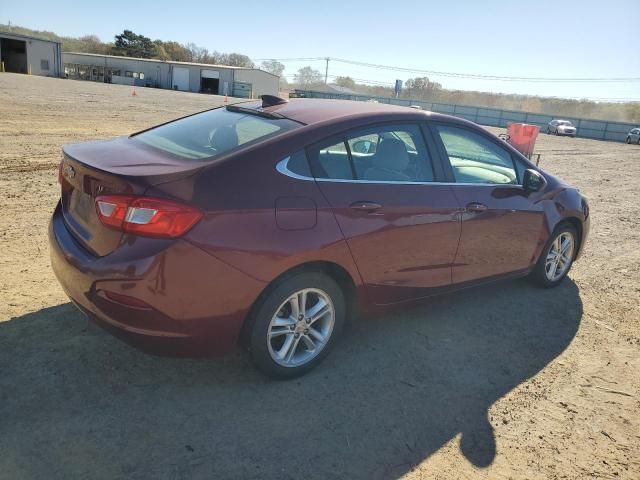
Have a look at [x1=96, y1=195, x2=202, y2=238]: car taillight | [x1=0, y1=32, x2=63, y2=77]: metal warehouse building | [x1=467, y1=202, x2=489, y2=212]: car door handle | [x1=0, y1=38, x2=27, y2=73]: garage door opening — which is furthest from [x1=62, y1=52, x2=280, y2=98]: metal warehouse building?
[x1=96, y1=195, x2=202, y2=238]: car taillight

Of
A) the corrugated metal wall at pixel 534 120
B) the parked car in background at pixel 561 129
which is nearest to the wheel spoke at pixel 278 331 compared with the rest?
the parked car in background at pixel 561 129

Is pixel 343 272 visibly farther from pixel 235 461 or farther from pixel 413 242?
pixel 235 461

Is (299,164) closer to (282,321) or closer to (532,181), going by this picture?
(282,321)

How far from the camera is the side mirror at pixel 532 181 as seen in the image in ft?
13.8

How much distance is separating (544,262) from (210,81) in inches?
3025

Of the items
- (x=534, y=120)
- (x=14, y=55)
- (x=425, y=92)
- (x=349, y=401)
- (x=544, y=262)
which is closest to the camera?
(x=349, y=401)

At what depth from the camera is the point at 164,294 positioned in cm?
248

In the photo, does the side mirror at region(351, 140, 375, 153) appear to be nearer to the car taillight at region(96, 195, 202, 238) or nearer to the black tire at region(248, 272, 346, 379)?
the black tire at region(248, 272, 346, 379)

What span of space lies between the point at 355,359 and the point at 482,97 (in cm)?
10926

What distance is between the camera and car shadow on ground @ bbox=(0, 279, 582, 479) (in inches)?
94.0

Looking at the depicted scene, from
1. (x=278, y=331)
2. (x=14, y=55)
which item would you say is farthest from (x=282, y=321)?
(x=14, y=55)

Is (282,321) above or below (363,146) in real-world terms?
below

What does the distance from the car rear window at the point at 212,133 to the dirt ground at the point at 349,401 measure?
1.37 m

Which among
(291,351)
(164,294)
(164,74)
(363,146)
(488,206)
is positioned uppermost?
(164,74)
